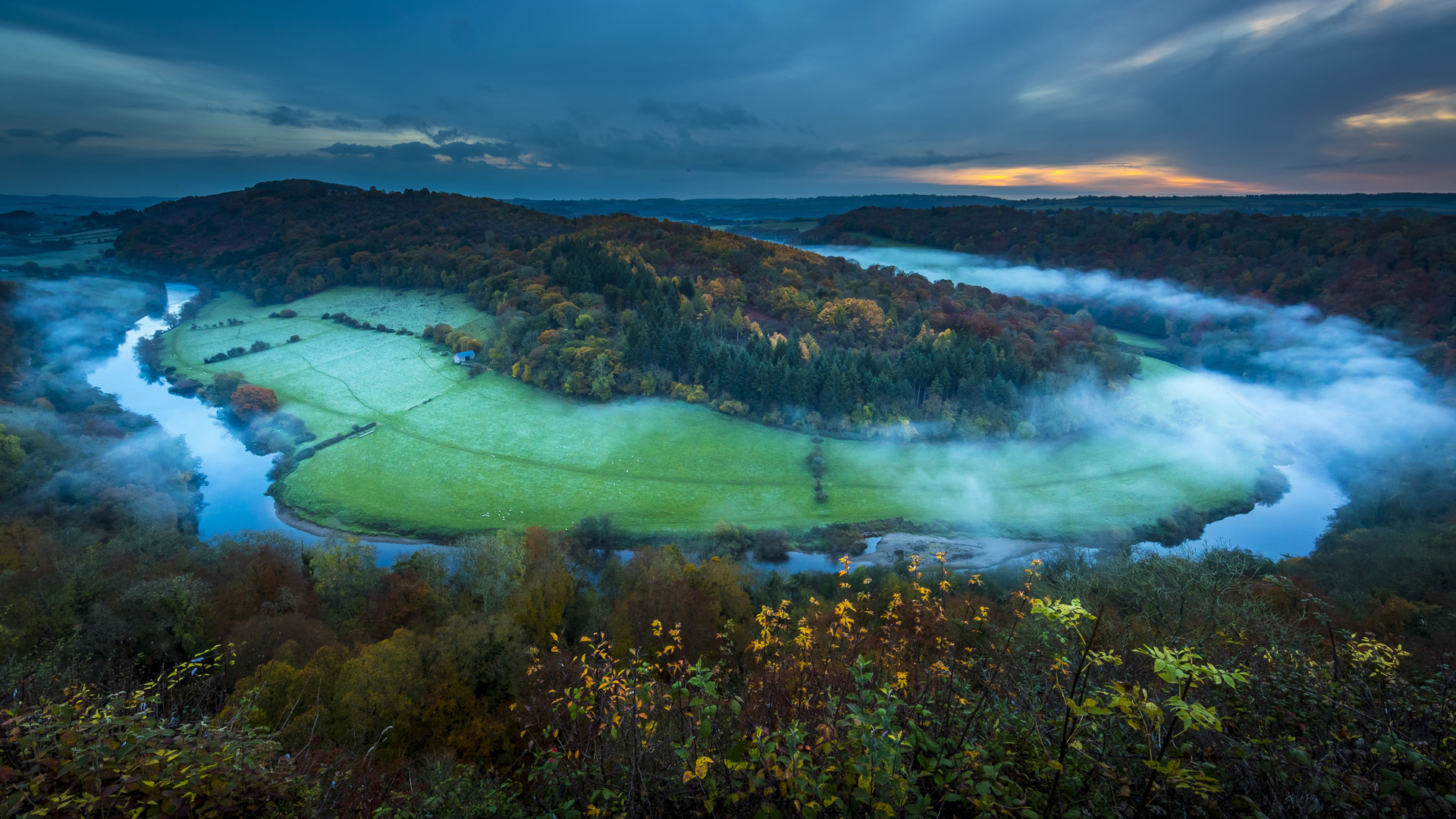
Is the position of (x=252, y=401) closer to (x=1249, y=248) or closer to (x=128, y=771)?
(x=128, y=771)

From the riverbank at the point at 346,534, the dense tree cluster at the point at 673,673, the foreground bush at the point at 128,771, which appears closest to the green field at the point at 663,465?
the riverbank at the point at 346,534

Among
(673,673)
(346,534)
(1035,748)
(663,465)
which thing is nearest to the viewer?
(1035,748)

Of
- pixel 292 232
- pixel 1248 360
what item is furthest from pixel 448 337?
pixel 1248 360

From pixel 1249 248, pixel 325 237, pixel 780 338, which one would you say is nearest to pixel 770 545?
pixel 780 338

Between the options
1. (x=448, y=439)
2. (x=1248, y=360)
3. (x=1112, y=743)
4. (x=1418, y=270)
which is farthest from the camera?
(x=1248, y=360)

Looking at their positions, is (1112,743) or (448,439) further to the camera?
(448,439)

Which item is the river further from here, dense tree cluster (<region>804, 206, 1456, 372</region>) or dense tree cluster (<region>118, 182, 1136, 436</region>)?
dense tree cluster (<region>804, 206, 1456, 372</region>)

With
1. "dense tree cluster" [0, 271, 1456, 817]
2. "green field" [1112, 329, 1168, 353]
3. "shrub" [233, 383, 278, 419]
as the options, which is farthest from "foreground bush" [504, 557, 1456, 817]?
"green field" [1112, 329, 1168, 353]

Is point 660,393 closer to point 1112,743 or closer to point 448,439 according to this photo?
point 448,439
